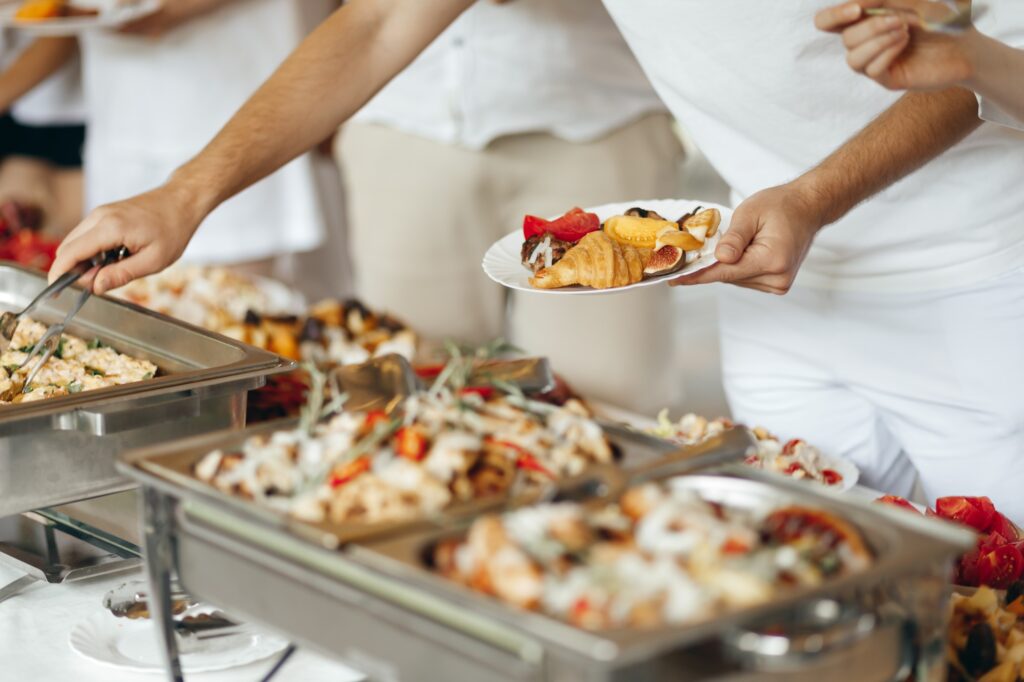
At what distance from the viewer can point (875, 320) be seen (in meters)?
1.75

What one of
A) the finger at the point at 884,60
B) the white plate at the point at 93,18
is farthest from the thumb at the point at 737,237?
the white plate at the point at 93,18

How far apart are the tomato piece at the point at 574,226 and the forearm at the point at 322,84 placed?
1.29ft

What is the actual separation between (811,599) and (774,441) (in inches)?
31.4

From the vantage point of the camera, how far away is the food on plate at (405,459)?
0.93 metres

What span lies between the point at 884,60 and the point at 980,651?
0.52 meters

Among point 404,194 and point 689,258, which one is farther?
point 404,194

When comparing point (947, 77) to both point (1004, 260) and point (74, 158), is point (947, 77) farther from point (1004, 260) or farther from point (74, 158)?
point (74, 158)

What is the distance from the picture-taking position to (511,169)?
8.41 feet

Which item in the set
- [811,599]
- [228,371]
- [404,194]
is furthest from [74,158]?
[811,599]

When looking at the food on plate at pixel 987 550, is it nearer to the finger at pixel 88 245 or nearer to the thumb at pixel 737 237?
the thumb at pixel 737 237

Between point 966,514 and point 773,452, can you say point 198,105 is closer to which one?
point 773,452

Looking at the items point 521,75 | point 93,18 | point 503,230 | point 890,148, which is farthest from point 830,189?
point 93,18

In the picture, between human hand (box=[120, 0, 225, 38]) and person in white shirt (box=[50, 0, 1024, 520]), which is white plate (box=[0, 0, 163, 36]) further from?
person in white shirt (box=[50, 0, 1024, 520])

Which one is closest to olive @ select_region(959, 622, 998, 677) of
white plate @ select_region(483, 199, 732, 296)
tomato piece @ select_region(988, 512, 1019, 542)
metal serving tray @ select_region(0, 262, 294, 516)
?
tomato piece @ select_region(988, 512, 1019, 542)
